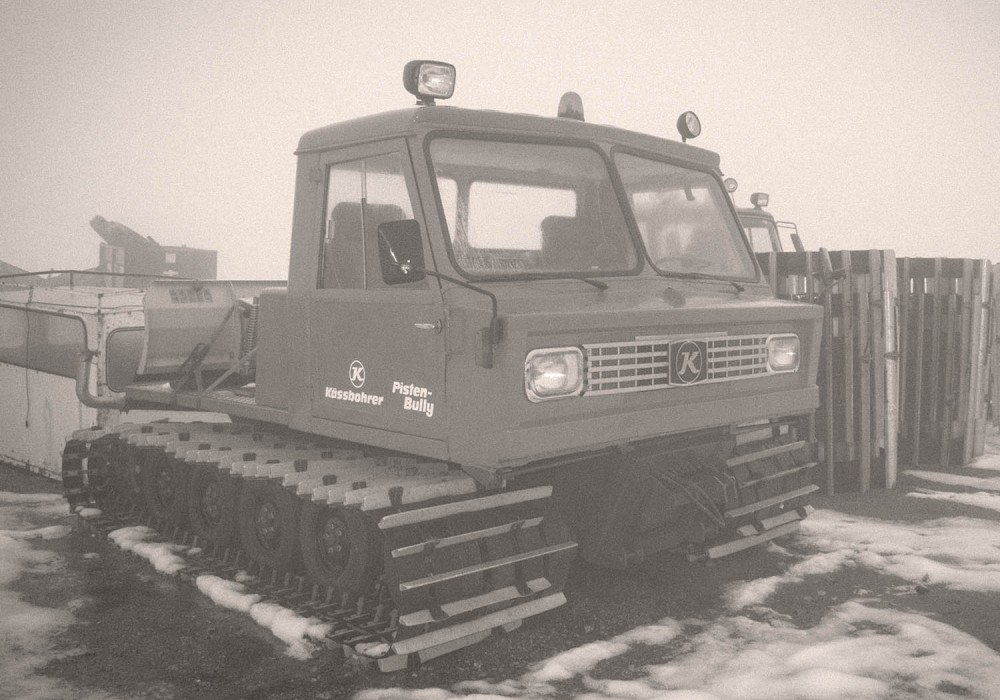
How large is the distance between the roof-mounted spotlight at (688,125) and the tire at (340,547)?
336 cm

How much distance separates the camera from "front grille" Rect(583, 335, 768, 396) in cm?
469

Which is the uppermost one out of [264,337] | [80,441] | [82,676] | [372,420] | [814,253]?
[814,253]

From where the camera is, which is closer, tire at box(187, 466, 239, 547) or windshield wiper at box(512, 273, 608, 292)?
windshield wiper at box(512, 273, 608, 292)

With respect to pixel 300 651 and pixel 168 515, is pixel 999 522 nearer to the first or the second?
pixel 300 651

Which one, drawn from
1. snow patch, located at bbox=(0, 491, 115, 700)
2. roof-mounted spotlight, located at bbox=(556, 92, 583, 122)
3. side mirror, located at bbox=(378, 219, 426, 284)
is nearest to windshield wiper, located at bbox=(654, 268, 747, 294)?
roof-mounted spotlight, located at bbox=(556, 92, 583, 122)

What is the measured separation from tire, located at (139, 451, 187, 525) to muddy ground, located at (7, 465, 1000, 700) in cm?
39

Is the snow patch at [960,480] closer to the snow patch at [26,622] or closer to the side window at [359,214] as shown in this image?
the side window at [359,214]

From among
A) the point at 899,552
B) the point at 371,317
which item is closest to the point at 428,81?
the point at 371,317

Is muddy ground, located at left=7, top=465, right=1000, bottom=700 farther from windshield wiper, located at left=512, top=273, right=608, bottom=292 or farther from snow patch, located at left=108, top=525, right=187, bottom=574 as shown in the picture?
windshield wiper, located at left=512, top=273, right=608, bottom=292

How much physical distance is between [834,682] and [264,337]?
364cm

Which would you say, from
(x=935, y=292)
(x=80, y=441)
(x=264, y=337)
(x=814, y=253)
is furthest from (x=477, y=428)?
(x=935, y=292)

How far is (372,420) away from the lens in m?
5.00

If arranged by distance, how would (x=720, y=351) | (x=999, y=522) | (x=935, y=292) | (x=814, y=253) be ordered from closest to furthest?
(x=720, y=351), (x=999, y=522), (x=814, y=253), (x=935, y=292)

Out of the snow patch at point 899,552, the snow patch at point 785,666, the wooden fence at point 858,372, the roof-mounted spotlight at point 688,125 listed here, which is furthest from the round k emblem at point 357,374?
the wooden fence at point 858,372
